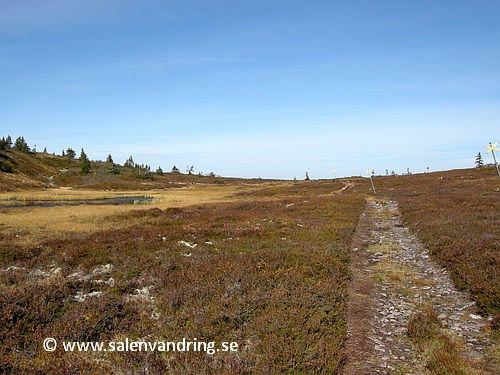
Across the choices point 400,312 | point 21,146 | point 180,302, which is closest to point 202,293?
point 180,302

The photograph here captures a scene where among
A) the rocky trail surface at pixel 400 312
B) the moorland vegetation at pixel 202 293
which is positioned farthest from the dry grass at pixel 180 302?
the rocky trail surface at pixel 400 312

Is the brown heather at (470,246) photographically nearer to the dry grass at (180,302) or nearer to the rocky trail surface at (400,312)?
the rocky trail surface at (400,312)

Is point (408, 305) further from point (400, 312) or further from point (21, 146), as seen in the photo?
point (21, 146)

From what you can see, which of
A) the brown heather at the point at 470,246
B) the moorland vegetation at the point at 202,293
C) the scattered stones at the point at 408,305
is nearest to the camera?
the moorland vegetation at the point at 202,293

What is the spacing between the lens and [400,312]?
35.2ft

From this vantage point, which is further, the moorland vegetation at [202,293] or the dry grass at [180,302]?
the moorland vegetation at [202,293]

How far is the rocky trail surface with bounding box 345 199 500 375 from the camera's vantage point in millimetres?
7879

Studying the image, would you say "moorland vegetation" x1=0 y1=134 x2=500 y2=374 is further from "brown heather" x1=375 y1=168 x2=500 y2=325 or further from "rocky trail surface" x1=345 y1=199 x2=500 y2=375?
"rocky trail surface" x1=345 y1=199 x2=500 y2=375

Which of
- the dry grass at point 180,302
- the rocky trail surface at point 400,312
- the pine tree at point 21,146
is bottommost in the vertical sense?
the rocky trail surface at point 400,312

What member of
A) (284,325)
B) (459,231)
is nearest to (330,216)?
(459,231)

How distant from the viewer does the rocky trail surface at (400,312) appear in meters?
7.88

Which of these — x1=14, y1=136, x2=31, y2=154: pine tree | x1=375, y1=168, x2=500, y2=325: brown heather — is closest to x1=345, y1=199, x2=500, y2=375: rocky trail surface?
x1=375, y1=168, x2=500, y2=325: brown heather

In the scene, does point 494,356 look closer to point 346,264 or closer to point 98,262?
point 346,264

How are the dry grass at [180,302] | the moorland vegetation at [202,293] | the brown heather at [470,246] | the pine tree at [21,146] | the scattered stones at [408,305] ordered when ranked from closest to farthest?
the dry grass at [180,302], the moorland vegetation at [202,293], the scattered stones at [408,305], the brown heather at [470,246], the pine tree at [21,146]
